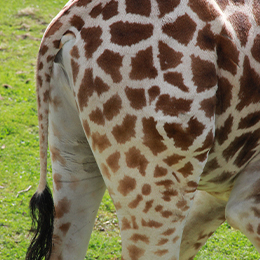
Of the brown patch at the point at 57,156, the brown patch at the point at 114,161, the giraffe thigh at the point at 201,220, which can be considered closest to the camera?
the brown patch at the point at 114,161

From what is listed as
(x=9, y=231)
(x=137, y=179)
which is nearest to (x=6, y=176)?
(x=9, y=231)

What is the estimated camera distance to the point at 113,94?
1.64m

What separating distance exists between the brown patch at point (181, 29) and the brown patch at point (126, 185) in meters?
0.58

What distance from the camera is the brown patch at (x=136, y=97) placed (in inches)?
63.6

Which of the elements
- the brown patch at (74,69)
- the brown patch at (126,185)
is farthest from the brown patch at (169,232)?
the brown patch at (74,69)

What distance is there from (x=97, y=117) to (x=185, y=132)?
360 mm

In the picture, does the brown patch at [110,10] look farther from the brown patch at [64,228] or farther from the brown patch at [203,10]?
the brown patch at [64,228]

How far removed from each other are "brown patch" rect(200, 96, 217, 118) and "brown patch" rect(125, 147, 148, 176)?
0.99 ft

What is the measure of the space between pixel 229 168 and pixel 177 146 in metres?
0.45

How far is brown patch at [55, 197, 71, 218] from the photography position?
2092 mm

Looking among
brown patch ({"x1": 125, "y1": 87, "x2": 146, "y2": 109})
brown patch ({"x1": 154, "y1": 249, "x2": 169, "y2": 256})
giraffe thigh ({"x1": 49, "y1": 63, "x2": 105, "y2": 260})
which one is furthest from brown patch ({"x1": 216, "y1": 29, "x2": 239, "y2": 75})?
brown patch ({"x1": 154, "y1": 249, "x2": 169, "y2": 256})

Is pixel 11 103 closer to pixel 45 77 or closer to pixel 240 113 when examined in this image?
pixel 45 77

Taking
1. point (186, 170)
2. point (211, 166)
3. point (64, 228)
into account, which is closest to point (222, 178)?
point (211, 166)

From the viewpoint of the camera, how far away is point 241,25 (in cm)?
175
